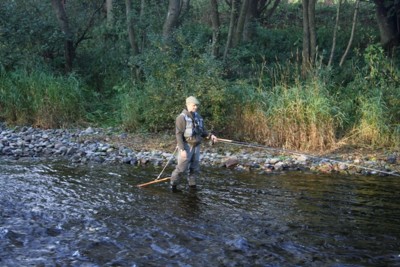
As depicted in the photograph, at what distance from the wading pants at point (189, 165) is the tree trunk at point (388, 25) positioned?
470 inches

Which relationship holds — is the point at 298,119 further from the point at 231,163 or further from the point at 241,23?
the point at 241,23

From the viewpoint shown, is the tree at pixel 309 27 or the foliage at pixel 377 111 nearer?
the foliage at pixel 377 111

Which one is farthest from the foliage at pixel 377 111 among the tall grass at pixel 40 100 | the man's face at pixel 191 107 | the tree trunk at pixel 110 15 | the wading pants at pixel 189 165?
the tree trunk at pixel 110 15

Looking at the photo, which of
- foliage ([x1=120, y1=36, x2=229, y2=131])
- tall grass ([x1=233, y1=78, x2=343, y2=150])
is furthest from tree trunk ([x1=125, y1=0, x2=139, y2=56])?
tall grass ([x1=233, y1=78, x2=343, y2=150])

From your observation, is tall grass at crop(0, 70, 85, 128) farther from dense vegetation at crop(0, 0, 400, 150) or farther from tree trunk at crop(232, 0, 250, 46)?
tree trunk at crop(232, 0, 250, 46)

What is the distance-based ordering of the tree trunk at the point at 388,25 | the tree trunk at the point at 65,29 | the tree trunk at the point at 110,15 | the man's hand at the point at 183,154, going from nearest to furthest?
the man's hand at the point at 183,154 < the tree trunk at the point at 65,29 < the tree trunk at the point at 388,25 < the tree trunk at the point at 110,15

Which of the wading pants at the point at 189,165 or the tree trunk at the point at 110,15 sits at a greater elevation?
the tree trunk at the point at 110,15

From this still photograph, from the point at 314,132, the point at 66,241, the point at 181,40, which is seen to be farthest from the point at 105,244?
the point at 181,40

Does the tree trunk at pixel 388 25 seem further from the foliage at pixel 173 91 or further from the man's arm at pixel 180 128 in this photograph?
the man's arm at pixel 180 128

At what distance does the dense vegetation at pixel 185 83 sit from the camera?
11875 mm

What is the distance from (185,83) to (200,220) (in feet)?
19.5

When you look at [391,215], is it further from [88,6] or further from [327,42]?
[88,6]

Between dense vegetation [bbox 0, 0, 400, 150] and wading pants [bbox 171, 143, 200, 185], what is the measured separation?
3.36m

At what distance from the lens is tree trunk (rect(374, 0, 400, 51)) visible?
60.2 feet
